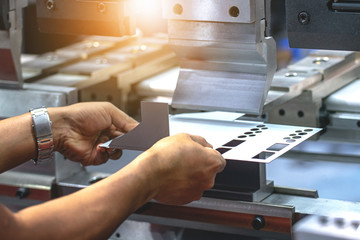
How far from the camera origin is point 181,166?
170 centimetres

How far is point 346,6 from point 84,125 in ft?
2.73

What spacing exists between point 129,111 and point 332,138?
707mm

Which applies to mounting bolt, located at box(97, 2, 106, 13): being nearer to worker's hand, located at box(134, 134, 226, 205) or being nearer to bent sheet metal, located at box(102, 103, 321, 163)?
bent sheet metal, located at box(102, 103, 321, 163)

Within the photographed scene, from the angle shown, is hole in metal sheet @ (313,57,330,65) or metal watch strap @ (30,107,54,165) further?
hole in metal sheet @ (313,57,330,65)

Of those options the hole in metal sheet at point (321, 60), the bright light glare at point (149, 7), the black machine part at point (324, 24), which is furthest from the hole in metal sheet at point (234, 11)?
the bright light glare at point (149, 7)

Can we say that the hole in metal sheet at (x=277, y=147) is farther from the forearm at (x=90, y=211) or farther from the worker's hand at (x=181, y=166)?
the forearm at (x=90, y=211)

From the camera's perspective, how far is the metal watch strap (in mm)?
2039

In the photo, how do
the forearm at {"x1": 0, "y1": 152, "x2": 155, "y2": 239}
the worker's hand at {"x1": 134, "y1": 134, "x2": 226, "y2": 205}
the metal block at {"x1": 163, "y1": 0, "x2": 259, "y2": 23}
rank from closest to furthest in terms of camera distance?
the forearm at {"x1": 0, "y1": 152, "x2": 155, "y2": 239}
the worker's hand at {"x1": 134, "y1": 134, "x2": 226, "y2": 205}
the metal block at {"x1": 163, "y1": 0, "x2": 259, "y2": 23}

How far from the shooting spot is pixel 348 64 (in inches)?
99.6

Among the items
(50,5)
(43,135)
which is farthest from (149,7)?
(43,135)

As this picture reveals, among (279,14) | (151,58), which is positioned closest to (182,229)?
(151,58)

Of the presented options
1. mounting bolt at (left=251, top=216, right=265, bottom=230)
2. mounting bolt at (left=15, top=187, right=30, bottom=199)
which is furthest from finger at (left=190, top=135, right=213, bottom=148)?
mounting bolt at (left=15, top=187, right=30, bottom=199)

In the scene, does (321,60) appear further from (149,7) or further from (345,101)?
(149,7)

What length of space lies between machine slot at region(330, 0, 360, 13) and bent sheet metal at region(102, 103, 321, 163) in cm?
33
